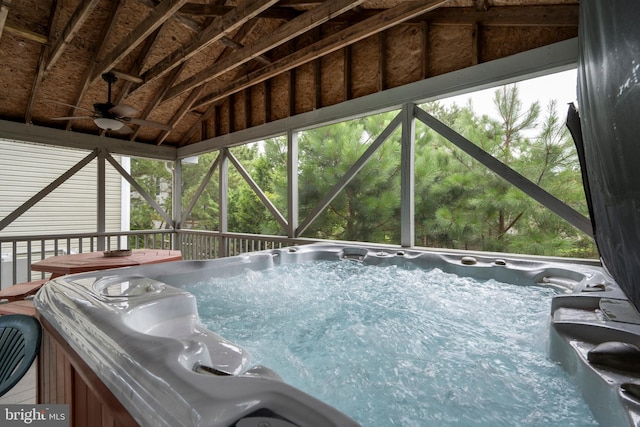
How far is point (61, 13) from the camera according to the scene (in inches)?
123

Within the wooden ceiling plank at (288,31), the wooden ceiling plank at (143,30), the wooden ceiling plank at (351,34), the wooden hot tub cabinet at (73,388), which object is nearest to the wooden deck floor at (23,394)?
the wooden hot tub cabinet at (73,388)

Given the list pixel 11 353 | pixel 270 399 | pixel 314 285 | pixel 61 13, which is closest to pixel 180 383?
pixel 270 399

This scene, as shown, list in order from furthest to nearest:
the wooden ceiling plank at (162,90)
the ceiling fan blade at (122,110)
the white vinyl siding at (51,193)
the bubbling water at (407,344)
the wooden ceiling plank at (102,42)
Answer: the white vinyl siding at (51,193) → the wooden ceiling plank at (162,90) → the wooden ceiling plank at (102,42) → the ceiling fan blade at (122,110) → the bubbling water at (407,344)

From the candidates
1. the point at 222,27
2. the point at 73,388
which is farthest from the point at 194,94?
the point at 73,388

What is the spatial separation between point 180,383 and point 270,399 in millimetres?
184

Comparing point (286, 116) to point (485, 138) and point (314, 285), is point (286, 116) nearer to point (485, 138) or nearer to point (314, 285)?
point (314, 285)

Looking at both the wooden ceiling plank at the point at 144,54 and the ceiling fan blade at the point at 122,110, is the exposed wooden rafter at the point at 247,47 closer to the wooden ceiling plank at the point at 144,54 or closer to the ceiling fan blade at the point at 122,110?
the wooden ceiling plank at the point at 144,54

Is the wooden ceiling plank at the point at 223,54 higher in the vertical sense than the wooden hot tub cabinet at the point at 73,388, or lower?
higher

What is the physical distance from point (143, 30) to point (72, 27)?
0.66m

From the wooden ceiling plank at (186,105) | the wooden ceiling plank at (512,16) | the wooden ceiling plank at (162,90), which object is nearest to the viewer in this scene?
the wooden ceiling plank at (512,16)

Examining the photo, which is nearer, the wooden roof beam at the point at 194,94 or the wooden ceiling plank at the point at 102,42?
the wooden ceiling plank at the point at 102,42

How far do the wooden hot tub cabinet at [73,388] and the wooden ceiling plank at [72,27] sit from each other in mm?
2504

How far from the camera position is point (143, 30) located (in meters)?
2.67

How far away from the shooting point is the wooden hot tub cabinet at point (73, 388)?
2.39 feet
